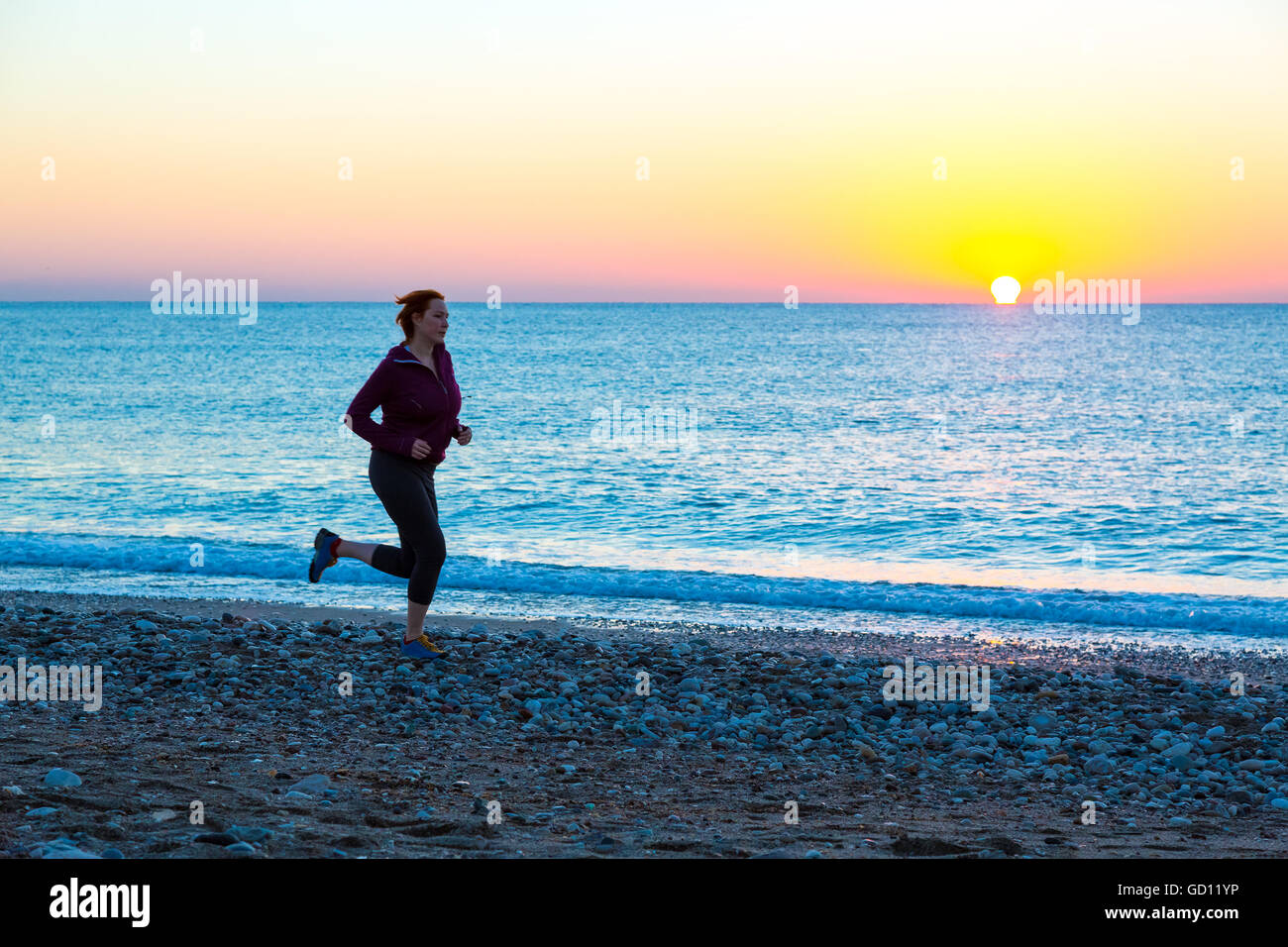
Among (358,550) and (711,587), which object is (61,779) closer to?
(358,550)

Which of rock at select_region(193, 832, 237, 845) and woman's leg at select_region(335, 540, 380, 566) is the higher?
woman's leg at select_region(335, 540, 380, 566)

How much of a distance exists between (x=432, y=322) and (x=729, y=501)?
45.9ft

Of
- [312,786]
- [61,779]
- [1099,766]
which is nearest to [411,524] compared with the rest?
[312,786]

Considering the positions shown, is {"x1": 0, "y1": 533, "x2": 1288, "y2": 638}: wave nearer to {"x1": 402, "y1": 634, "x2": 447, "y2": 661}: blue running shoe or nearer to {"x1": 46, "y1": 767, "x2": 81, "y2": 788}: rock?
{"x1": 402, "y1": 634, "x2": 447, "y2": 661}: blue running shoe

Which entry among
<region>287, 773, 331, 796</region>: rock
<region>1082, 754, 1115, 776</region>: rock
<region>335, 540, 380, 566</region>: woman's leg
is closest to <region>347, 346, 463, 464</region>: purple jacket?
<region>335, 540, 380, 566</region>: woman's leg

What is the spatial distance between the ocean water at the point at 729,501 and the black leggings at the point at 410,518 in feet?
16.0

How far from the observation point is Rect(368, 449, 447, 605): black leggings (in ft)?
23.4

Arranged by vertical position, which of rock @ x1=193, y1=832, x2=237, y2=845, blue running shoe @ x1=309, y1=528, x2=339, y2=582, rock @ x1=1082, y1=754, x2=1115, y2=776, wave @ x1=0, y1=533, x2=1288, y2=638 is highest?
blue running shoe @ x1=309, y1=528, x2=339, y2=582

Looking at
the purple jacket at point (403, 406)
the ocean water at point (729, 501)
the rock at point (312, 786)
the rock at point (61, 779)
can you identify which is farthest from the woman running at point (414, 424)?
the ocean water at point (729, 501)

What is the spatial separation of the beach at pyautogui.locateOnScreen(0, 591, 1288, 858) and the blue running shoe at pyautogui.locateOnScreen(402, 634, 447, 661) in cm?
10

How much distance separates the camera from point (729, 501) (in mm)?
20625

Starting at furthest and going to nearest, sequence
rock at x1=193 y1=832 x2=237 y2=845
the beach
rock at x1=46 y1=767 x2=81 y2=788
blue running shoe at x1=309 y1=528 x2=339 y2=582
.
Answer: blue running shoe at x1=309 y1=528 x2=339 y2=582 < rock at x1=46 y1=767 x2=81 y2=788 < the beach < rock at x1=193 y1=832 x2=237 y2=845

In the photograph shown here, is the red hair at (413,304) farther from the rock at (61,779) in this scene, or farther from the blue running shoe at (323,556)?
the rock at (61,779)
